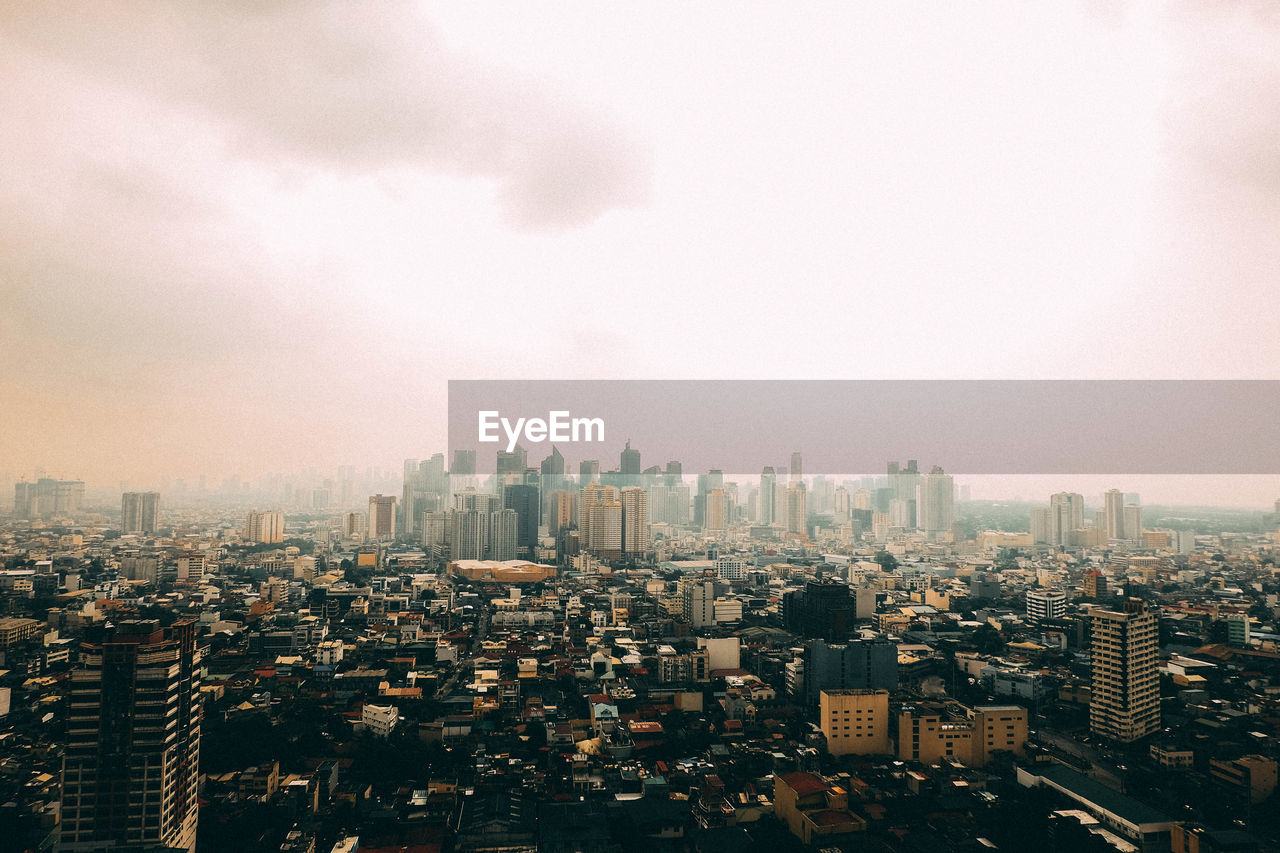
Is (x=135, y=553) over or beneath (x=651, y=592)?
over

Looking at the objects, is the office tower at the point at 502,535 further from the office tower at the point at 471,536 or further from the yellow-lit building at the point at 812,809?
the yellow-lit building at the point at 812,809

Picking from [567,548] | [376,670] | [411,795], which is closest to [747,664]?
[376,670]

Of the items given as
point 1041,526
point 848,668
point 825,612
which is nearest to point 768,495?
point 1041,526

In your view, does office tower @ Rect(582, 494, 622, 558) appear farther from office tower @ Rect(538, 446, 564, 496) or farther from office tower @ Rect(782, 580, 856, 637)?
office tower @ Rect(782, 580, 856, 637)

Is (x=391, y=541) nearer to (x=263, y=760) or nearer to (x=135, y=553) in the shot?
(x=135, y=553)

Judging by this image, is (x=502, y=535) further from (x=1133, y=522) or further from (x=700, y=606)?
(x=1133, y=522)

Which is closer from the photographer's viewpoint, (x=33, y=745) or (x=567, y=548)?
(x=33, y=745)

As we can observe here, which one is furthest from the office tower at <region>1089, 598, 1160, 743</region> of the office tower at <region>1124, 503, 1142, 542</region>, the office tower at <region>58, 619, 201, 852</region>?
the office tower at <region>1124, 503, 1142, 542</region>
